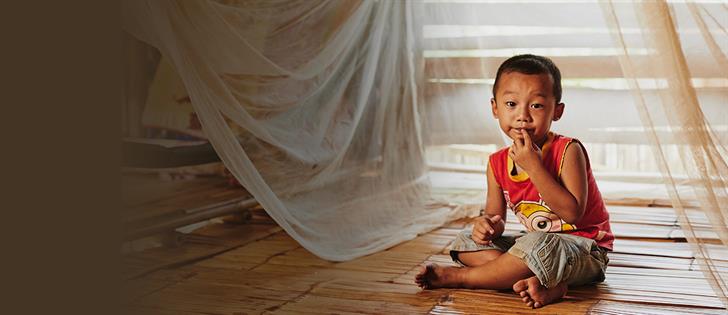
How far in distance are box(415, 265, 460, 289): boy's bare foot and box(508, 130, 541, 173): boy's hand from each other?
0.82 feet

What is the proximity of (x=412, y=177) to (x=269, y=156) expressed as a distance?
783 millimetres

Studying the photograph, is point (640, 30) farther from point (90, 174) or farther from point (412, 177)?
point (412, 177)

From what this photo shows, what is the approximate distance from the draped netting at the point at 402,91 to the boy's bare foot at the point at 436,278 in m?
0.29

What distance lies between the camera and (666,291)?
1.54 m

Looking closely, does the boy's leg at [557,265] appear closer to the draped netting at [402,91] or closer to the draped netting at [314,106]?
the draped netting at [402,91]

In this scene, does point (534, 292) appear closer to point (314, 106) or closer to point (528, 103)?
point (528, 103)

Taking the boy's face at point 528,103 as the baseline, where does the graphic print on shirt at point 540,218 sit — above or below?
below

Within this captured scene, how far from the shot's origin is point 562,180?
154 centimetres

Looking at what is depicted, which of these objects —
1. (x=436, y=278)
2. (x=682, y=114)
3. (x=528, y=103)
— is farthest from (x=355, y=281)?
(x=682, y=114)

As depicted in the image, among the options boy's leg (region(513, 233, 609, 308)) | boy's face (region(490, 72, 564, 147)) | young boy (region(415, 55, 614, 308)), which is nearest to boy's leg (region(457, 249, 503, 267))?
young boy (region(415, 55, 614, 308))

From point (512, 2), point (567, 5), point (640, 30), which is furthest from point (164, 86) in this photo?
point (640, 30)

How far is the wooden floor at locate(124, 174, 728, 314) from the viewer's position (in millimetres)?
1417

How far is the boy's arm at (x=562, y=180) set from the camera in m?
1.49

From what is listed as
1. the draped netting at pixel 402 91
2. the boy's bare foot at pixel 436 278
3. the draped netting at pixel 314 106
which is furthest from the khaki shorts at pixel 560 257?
the draped netting at pixel 314 106
